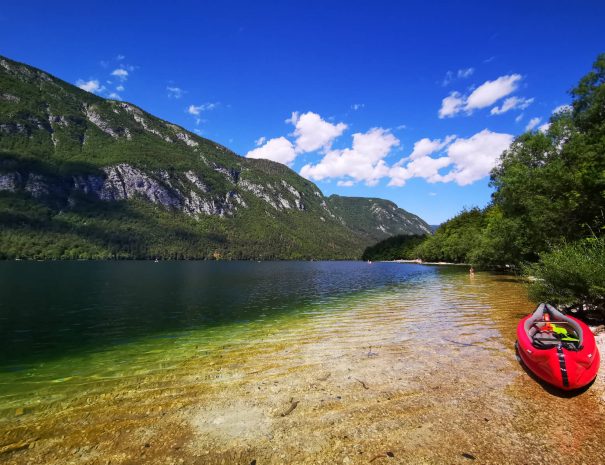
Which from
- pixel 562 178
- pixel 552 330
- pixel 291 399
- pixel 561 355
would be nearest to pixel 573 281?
pixel 552 330

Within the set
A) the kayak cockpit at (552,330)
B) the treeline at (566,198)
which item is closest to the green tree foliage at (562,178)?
the treeline at (566,198)

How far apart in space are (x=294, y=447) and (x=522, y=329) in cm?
1155

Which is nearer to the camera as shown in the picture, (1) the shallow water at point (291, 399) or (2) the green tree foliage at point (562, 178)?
(1) the shallow water at point (291, 399)

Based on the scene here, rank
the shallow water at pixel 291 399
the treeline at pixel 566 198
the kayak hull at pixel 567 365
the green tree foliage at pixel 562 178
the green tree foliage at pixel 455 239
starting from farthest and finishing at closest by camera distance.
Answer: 1. the green tree foliage at pixel 455 239
2. the green tree foliage at pixel 562 178
3. the treeline at pixel 566 198
4. the kayak hull at pixel 567 365
5. the shallow water at pixel 291 399

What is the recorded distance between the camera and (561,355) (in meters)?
10.2

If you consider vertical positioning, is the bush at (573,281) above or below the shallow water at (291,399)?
above

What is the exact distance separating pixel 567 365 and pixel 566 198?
30646mm

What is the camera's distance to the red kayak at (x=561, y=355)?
9.91 meters

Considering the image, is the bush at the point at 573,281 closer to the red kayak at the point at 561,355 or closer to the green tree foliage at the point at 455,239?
the red kayak at the point at 561,355

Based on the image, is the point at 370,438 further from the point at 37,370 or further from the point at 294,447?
the point at 37,370

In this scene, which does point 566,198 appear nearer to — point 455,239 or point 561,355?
point 561,355

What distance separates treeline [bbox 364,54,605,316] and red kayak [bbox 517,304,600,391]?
5.43m

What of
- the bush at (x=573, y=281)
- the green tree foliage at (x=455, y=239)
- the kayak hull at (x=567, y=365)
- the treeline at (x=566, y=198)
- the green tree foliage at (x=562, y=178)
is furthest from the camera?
the green tree foliage at (x=455, y=239)

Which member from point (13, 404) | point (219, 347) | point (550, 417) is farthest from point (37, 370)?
point (550, 417)
